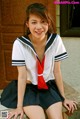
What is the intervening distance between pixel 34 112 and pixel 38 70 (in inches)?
14.1

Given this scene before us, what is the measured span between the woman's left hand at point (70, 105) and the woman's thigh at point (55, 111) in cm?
8

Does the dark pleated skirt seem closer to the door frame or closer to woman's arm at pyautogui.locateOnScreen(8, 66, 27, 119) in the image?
woman's arm at pyautogui.locateOnScreen(8, 66, 27, 119)

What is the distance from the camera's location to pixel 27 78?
2.27m

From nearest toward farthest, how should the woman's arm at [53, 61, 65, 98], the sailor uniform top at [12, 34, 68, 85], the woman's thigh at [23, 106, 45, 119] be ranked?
the woman's thigh at [23, 106, 45, 119] → the sailor uniform top at [12, 34, 68, 85] → the woman's arm at [53, 61, 65, 98]

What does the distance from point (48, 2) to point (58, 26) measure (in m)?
0.37

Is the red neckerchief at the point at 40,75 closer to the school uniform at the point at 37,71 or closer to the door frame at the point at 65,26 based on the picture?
the school uniform at the point at 37,71

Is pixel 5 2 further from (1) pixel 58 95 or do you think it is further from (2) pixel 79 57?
(1) pixel 58 95

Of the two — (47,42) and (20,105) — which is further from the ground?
(47,42)

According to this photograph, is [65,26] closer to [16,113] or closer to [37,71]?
[37,71]

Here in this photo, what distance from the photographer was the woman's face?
211 cm

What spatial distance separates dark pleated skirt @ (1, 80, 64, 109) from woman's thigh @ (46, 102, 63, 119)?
3cm

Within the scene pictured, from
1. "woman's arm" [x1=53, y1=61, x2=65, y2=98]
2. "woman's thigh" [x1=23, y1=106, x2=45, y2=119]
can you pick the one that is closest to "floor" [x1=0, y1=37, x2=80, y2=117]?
"woman's arm" [x1=53, y1=61, x2=65, y2=98]

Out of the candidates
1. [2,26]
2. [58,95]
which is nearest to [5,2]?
[2,26]

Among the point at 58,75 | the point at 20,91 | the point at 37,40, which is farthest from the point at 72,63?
the point at 20,91
